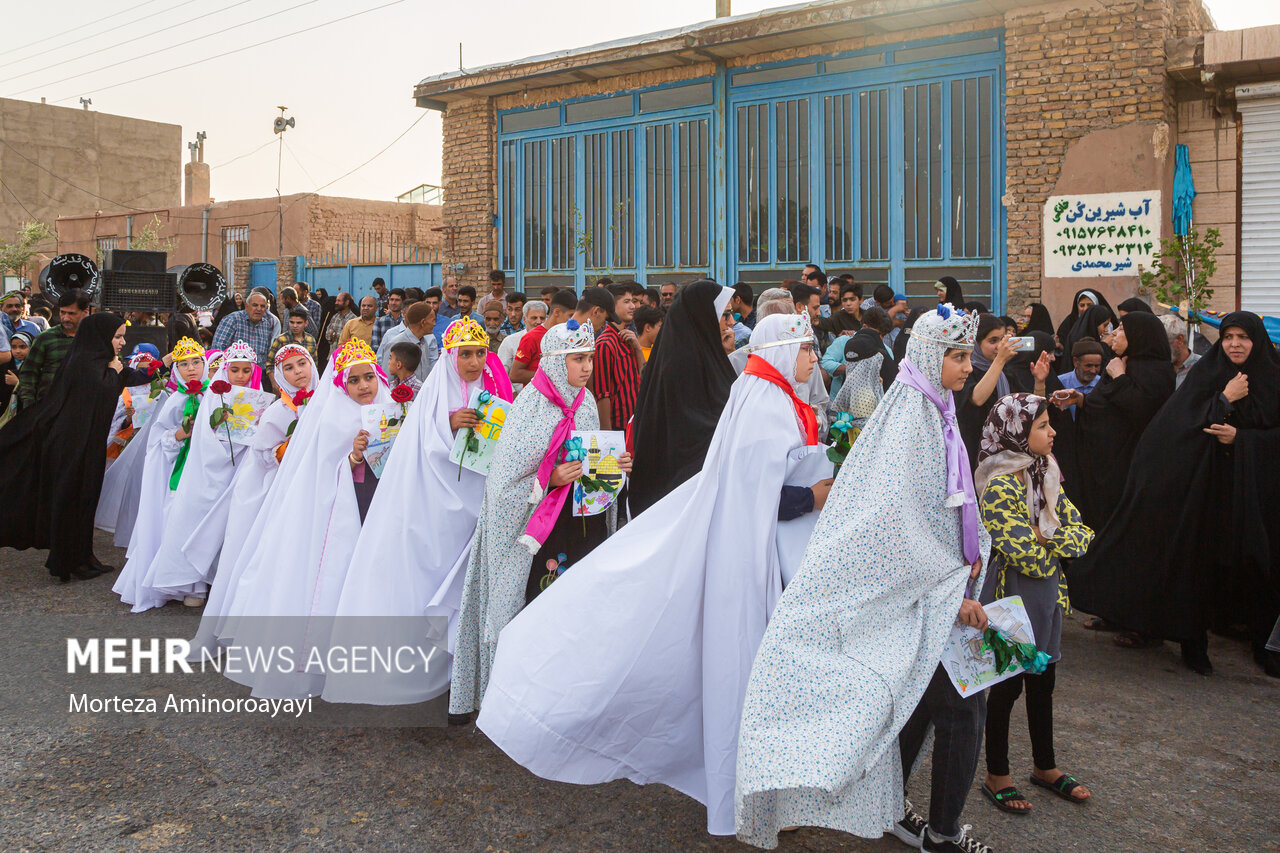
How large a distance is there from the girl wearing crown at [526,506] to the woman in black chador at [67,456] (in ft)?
13.5

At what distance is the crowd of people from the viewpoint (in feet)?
9.37

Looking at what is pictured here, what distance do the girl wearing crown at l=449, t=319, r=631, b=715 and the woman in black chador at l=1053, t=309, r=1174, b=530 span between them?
9.80 ft

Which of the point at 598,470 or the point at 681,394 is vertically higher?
the point at 681,394

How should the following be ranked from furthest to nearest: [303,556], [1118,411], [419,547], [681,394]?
1. [1118,411]
2. [303,556]
3. [419,547]
4. [681,394]

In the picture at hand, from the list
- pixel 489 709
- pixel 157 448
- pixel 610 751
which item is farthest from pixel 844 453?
pixel 157 448

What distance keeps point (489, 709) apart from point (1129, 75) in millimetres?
8921

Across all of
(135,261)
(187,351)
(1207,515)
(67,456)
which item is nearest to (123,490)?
(67,456)

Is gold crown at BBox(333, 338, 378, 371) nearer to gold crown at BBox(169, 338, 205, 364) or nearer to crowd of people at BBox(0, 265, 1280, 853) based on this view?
crowd of people at BBox(0, 265, 1280, 853)

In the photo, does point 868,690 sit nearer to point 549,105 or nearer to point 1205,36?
point 1205,36

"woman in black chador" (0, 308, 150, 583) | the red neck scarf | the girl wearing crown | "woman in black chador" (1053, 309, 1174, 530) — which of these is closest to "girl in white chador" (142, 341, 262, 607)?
"woman in black chador" (0, 308, 150, 583)

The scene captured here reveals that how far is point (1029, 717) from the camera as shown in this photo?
362cm

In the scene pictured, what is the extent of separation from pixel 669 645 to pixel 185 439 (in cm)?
455

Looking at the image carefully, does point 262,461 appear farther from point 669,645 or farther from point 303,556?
point 669,645

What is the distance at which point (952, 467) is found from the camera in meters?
2.94
